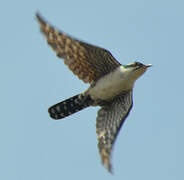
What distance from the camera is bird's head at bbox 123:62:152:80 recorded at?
17.7m

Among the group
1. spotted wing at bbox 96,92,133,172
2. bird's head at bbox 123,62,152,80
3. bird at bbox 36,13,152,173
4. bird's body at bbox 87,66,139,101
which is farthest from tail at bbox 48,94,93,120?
bird's head at bbox 123,62,152,80

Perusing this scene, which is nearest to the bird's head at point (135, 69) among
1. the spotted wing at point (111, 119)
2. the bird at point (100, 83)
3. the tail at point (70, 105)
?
the bird at point (100, 83)

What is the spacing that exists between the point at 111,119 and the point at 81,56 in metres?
1.80

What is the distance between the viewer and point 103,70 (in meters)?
18.1

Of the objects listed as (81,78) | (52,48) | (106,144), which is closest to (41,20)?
(52,48)

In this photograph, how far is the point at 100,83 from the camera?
1802cm

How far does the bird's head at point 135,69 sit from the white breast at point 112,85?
2.4 inches

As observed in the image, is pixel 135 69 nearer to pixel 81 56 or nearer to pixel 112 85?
pixel 112 85

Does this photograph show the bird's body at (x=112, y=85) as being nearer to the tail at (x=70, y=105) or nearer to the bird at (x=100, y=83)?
the bird at (x=100, y=83)

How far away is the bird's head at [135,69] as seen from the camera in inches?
695

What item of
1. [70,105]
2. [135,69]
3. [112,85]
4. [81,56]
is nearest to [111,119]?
[112,85]

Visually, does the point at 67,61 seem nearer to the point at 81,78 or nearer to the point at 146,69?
the point at 81,78

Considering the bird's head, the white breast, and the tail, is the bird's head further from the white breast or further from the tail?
the tail

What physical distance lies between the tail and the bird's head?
1.34 meters
